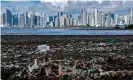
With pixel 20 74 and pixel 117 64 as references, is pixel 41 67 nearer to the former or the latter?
pixel 20 74

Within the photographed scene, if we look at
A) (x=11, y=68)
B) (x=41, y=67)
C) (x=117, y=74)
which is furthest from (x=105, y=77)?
(x=11, y=68)

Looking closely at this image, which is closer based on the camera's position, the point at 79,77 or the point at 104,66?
the point at 79,77

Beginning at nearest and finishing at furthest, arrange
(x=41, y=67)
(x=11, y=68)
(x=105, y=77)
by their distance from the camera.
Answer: (x=105, y=77), (x=41, y=67), (x=11, y=68)

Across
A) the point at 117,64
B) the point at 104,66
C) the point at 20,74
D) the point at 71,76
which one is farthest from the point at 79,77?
the point at 117,64

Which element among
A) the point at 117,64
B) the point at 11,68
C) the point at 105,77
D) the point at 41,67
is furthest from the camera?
the point at 117,64

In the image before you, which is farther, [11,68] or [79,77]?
[11,68]

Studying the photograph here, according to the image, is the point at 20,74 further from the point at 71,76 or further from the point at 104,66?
the point at 104,66

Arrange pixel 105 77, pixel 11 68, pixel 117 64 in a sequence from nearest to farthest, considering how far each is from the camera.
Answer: pixel 105 77 < pixel 11 68 < pixel 117 64
